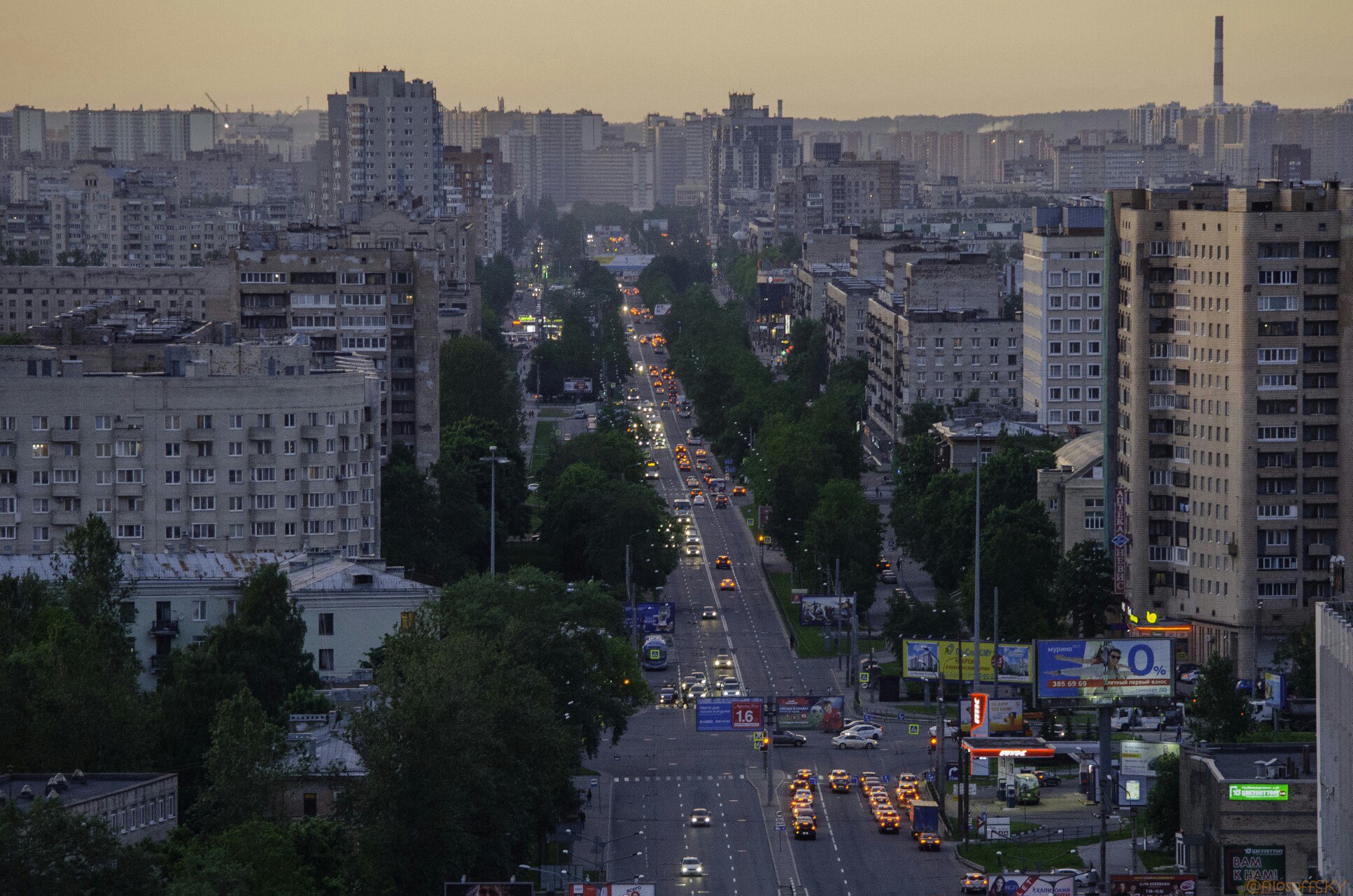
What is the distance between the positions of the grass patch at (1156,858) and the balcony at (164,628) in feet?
115

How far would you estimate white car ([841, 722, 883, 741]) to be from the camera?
317 ft

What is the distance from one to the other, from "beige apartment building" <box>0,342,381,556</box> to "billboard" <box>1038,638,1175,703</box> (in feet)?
118

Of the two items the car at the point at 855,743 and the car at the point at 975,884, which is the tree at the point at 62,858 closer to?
the car at the point at 975,884

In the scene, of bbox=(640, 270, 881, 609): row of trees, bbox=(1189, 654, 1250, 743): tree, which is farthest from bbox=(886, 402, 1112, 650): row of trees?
bbox=(1189, 654, 1250, 743): tree

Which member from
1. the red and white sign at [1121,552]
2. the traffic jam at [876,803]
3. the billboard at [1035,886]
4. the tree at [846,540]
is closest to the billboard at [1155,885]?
the billboard at [1035,886]

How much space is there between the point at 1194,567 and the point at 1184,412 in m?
7.00

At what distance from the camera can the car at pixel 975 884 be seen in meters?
73.4

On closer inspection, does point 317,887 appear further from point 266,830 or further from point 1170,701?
point 1170,701

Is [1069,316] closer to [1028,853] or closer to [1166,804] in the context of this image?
[1166,804]

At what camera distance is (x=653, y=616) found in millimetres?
117625

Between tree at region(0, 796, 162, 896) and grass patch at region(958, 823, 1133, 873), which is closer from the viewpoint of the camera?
tree at region(0, 796, 162, 896)

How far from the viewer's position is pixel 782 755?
314 feet

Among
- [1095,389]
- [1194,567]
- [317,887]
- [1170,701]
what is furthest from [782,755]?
[1095,389]

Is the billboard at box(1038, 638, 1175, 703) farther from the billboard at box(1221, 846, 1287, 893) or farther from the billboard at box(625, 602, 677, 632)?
the billboard at box(625, 602, 677, 632)
